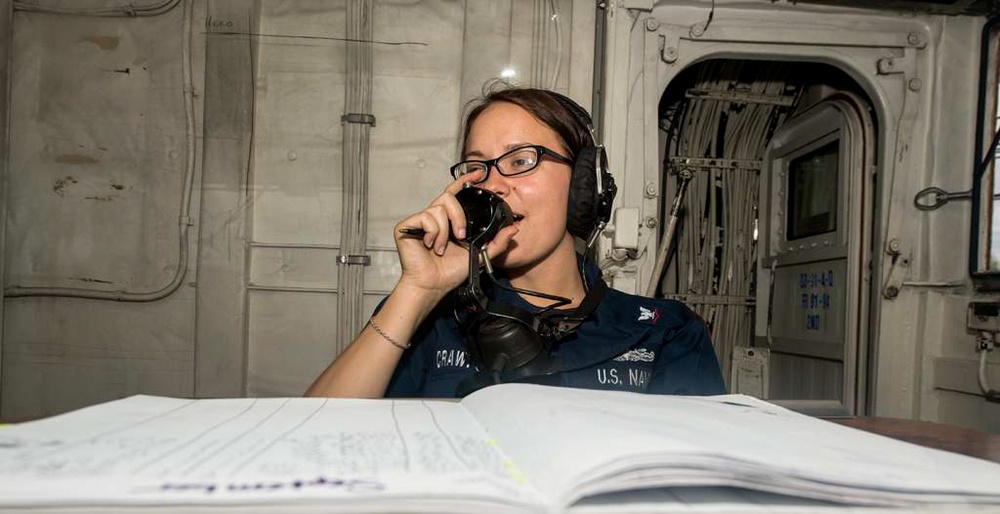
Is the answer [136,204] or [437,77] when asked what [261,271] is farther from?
[437,77]

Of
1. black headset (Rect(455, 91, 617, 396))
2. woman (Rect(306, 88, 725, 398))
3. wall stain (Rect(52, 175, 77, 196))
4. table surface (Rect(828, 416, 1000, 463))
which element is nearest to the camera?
table surface (Rect(828, 416, 1000, 463))

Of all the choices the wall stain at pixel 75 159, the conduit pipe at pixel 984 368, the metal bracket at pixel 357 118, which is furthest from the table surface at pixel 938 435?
the wall stain at pixel 75 159

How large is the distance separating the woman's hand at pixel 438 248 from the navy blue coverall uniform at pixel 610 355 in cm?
16

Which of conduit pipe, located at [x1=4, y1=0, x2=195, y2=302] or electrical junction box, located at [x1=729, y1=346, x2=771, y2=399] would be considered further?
electrical junction box, located at [x1=729, y1=346, x2=771, y2=399]

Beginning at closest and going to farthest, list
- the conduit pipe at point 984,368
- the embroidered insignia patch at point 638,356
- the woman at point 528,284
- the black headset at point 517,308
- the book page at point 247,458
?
the book page at point 247,458, the black headset at point 517,308, the woman at point 528,284, the embroidered insignia patch at point 638,356, the conduit pipe at point 984,368

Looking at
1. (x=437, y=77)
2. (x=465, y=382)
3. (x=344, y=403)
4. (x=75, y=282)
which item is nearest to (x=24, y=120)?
(x=75, y=282)

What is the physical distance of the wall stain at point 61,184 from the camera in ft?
6.76

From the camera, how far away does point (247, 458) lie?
425mm

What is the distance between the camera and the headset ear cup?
4.28ft

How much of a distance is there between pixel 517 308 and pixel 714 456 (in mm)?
669

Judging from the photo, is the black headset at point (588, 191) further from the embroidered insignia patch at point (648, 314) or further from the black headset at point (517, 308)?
the embroidered insignia patch at point (648, 314)

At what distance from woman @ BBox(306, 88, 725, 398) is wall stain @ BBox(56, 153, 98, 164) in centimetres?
141

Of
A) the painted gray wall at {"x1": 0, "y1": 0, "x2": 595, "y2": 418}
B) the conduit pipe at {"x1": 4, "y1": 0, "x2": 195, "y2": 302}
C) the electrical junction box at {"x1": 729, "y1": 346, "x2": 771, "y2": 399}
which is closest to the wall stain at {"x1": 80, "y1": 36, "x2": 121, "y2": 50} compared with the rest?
the painted gray wall at {"x1": 0, "y1": 0, "x2": 595, "y2": 418}

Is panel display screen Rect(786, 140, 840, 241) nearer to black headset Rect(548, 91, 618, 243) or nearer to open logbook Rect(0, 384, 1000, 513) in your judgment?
black headset Rect(548, 91, 618, 243)
